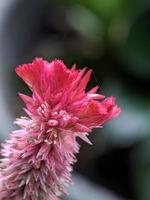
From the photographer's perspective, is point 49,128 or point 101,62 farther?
point 101,62

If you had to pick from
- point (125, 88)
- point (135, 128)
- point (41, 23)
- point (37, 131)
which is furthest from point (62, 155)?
point (41, 23)

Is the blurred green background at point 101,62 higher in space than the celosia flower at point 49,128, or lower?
higher

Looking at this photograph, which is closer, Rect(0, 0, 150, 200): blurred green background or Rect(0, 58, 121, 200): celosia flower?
Rect(0, 58, 121, 200): celosia flower

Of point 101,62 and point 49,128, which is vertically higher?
point 101,62

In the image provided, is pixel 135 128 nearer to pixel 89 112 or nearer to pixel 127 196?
pixel 127 196

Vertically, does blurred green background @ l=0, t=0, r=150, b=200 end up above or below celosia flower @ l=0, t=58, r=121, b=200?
above
